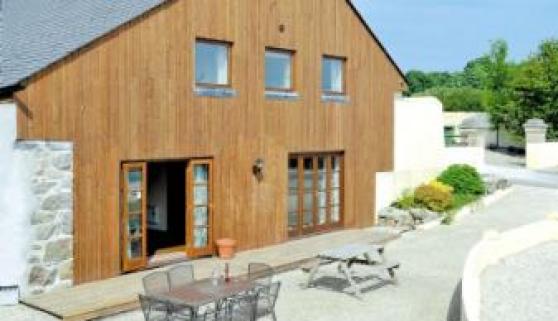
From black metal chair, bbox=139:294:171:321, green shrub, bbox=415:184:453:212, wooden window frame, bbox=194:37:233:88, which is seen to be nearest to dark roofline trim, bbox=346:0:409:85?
green shrub, bbox=415:184:453:212

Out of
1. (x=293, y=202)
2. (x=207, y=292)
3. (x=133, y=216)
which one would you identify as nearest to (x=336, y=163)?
(x=293, y=202)

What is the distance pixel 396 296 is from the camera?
1210 centimetres

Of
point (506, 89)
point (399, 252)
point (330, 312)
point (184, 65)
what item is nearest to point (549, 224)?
point (399, 252)

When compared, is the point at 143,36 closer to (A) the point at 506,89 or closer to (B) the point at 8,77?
(B) the point at 8,77

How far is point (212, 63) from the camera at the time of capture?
1453 cm

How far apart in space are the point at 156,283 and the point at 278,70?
7920mm

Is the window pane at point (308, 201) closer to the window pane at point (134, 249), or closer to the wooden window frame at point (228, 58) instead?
the wooden window frame at point (228, 58)

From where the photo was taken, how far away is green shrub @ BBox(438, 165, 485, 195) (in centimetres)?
2227

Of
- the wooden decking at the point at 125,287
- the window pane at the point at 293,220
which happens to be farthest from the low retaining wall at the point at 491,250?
the window pane at the point at 293,220

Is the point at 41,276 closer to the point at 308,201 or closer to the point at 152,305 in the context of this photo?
the point at 152,305

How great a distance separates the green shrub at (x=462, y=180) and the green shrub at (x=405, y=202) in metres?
2.40

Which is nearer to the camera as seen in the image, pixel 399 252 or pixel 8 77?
pixel 8 77

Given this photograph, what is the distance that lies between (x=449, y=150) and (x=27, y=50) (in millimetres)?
20457

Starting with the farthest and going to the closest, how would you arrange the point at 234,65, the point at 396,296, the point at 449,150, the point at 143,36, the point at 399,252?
the point at 449,150 → the point at 399,252 → the point at 234,65 → the point at 143,36 → the point at 396,296
